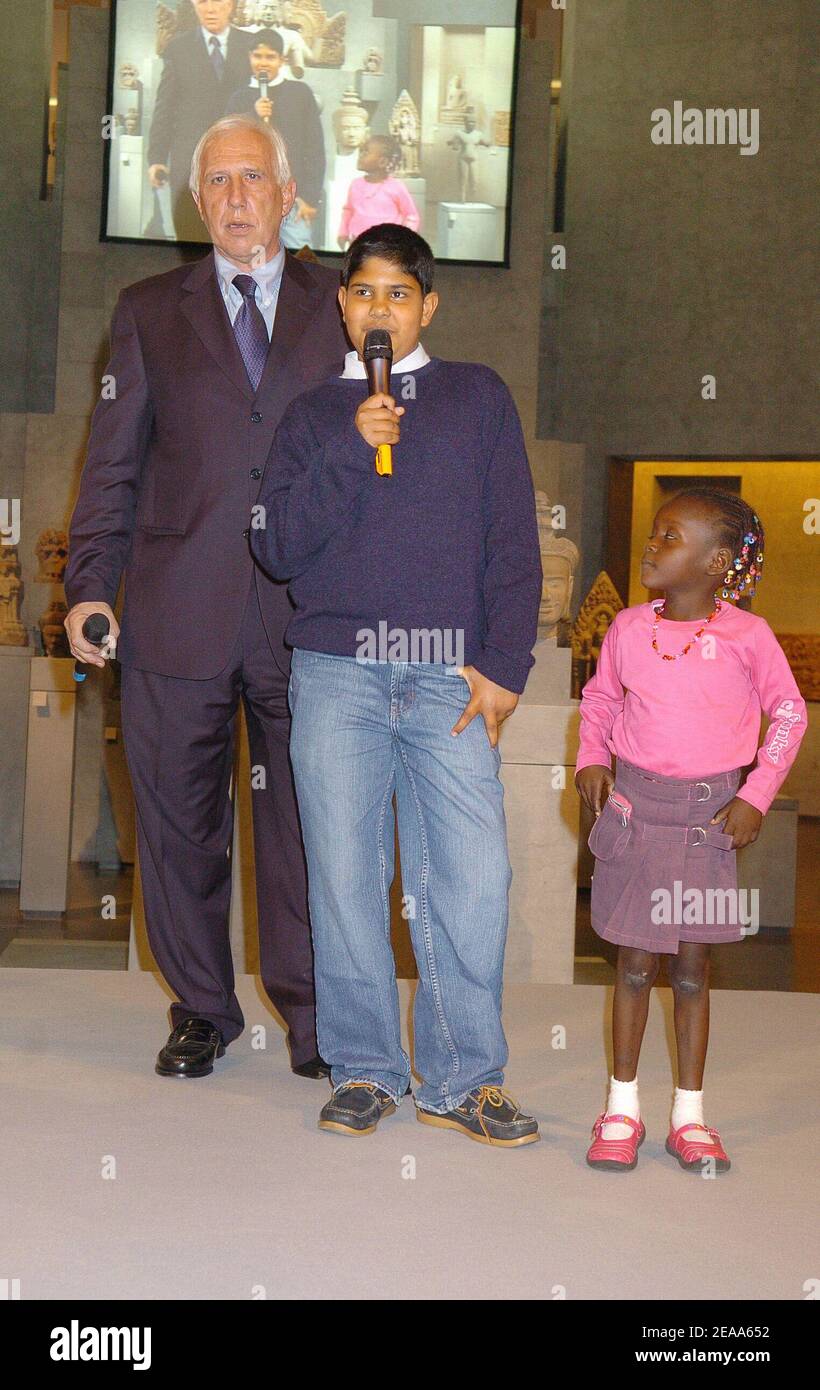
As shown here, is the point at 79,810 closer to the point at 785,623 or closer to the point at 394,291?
the point at 785,623

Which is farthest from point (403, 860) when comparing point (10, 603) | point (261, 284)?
point (10, 603)

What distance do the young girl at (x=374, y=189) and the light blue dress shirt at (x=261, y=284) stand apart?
797cm

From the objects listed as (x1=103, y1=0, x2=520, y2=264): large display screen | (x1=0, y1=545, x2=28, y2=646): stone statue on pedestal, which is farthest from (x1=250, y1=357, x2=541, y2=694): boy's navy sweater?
(x1=103, y1=0, x2=520, y2=264): large display screen

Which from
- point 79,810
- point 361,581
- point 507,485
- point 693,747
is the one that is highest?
point 507,485

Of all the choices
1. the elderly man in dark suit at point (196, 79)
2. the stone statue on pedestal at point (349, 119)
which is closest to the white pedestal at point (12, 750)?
the elderly man in dark suit at point (196, 79)

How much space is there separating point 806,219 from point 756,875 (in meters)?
6.68

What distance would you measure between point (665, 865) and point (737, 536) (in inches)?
23.8

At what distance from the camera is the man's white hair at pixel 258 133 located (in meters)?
2.87

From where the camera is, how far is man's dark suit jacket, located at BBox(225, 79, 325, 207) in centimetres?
1050

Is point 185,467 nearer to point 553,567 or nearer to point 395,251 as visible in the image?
point 395,251

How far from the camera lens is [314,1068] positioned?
3027 mm

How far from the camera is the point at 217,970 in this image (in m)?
3.06

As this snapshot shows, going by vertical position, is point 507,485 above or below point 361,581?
above

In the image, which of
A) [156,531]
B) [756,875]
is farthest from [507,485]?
[756,875]
